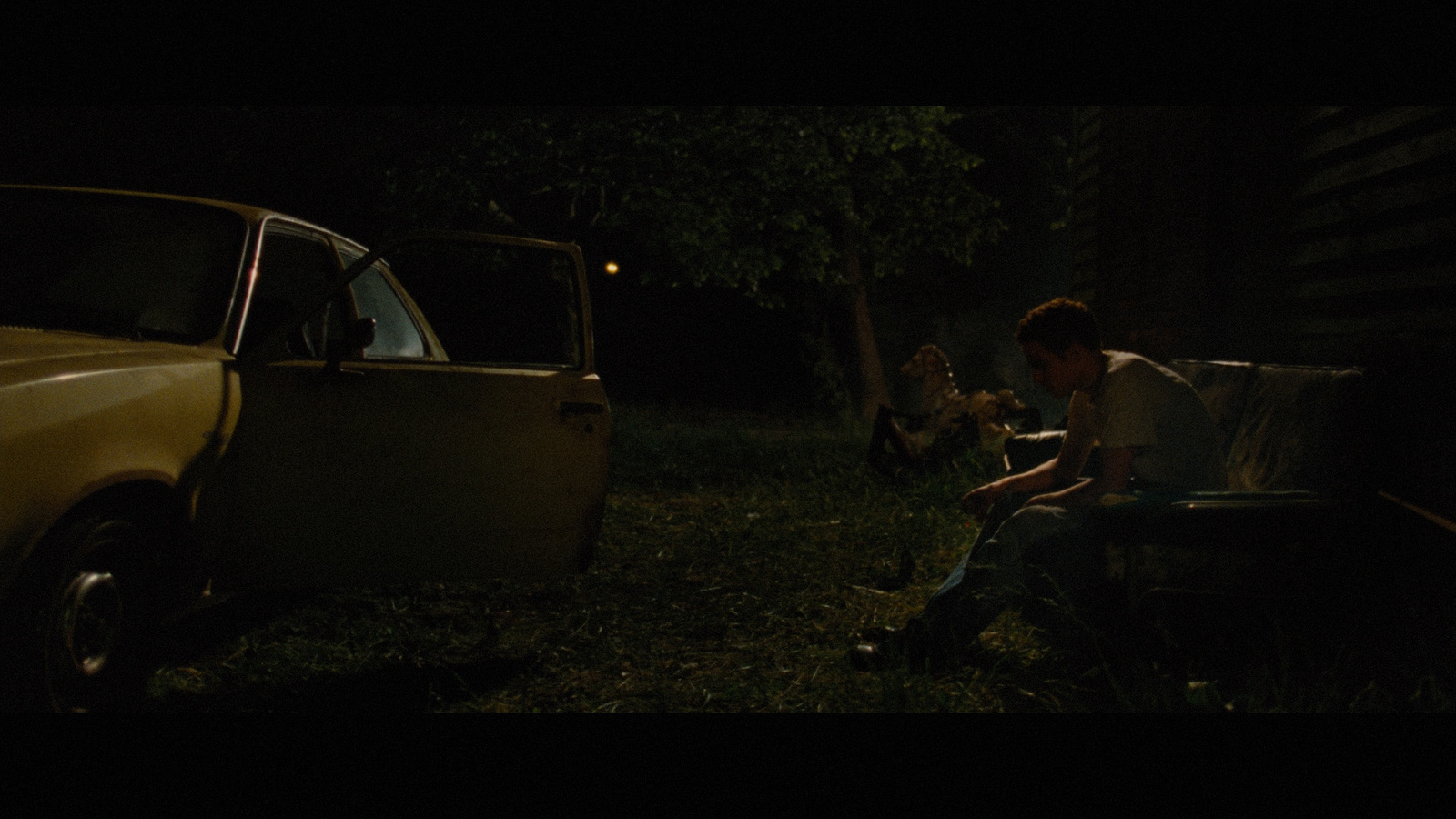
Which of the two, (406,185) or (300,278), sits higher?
(406,185)

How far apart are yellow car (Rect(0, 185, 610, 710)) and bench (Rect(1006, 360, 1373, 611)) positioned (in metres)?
1.98

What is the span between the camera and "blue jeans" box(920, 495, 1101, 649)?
10.7 feet

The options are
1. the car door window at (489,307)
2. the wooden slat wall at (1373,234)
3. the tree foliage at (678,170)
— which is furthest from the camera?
the car door window at (489,307)

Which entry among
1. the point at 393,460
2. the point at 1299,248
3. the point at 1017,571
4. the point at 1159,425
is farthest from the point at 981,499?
the point at 1299,248

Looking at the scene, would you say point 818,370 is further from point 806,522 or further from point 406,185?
point 806,522

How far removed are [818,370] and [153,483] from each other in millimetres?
14597

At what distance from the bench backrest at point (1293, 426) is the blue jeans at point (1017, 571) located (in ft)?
2.52

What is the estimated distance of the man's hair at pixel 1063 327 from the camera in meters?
3.54

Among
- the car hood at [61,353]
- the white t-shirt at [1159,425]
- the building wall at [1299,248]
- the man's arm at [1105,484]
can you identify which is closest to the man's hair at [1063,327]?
the white t-shirt at [1159,425]

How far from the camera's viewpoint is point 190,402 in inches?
111

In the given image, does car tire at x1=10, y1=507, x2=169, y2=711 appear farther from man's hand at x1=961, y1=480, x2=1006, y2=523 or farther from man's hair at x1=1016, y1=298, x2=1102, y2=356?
man's hair at x1=1016, y1=298, x2=1102, y2=356

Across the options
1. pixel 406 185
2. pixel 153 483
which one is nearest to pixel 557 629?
pixel 153 483

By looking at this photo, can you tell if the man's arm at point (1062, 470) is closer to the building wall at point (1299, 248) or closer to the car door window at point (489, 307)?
the building wall at point (1299, 248)

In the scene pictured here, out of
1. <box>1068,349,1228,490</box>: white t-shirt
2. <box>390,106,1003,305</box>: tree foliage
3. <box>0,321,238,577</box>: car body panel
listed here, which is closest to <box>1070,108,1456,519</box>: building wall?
<box>1068,349,1228,490</box>: white t-shirt
